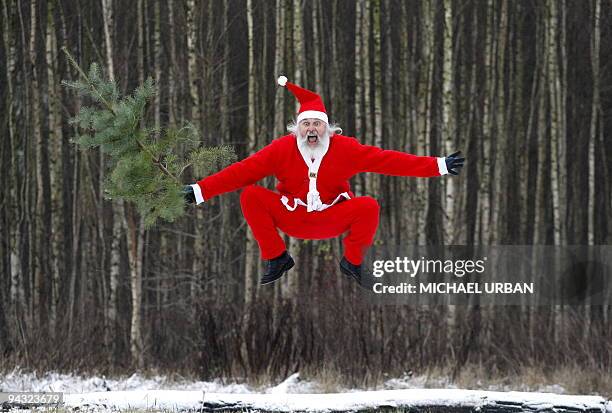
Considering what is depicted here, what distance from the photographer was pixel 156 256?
1598 cm

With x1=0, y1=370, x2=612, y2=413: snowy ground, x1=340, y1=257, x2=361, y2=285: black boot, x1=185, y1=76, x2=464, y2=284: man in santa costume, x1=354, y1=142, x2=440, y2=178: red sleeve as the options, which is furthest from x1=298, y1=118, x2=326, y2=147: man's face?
x1=0, y1=370, x2=612, y2=413: snowy ground

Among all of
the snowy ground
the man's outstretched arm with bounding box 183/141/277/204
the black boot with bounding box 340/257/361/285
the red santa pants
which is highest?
the man's outstretched arm with bounding box 183/141/277/204

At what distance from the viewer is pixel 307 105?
5.24 meters

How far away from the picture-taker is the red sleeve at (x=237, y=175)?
5078mm

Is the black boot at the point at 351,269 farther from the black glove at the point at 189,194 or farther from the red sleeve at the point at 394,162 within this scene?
the black glove at the point at 189,194

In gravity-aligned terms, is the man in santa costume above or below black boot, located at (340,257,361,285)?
above

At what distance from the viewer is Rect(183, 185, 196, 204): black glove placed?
197 inches

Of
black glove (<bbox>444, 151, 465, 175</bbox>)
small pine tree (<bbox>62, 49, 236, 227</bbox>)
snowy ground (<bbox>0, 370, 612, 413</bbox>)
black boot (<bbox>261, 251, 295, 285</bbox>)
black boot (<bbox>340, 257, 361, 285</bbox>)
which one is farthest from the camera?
snowy ground (<bbox>0, 370, 612, 413</bbox>)

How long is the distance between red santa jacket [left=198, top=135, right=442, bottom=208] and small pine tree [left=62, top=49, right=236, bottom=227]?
13 cm

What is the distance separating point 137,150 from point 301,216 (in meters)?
0.97

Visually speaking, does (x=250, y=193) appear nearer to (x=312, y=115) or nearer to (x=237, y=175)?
(x=237, y=175)

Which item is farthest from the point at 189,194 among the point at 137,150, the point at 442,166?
the point at 442,166

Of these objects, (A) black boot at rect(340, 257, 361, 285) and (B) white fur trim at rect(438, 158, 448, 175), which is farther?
(A) black boot at rect(340, 257, 361, 285)

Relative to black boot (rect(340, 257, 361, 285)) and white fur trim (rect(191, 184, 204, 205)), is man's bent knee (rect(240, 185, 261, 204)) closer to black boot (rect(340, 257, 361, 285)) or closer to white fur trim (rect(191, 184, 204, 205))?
white fur trim (rect(191, 184, 204, 205))
